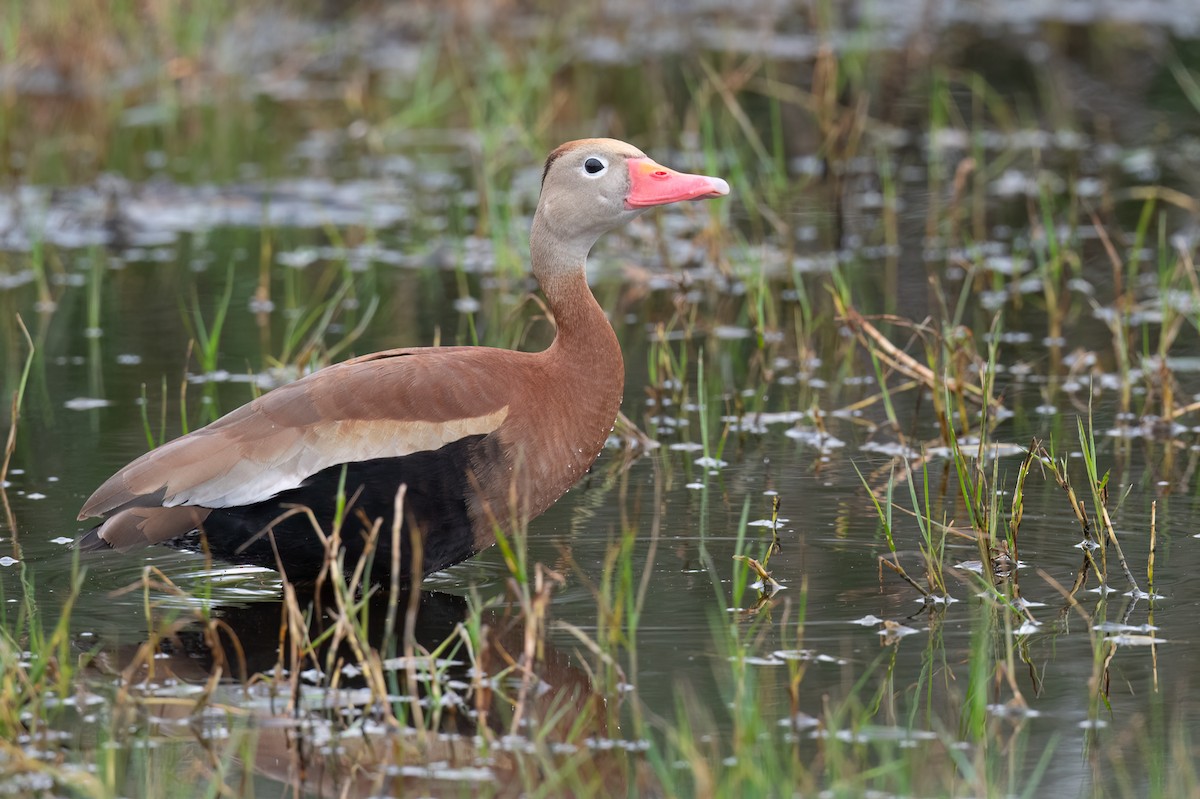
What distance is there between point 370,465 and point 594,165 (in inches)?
46.1

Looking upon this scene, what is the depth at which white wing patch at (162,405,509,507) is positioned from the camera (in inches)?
194

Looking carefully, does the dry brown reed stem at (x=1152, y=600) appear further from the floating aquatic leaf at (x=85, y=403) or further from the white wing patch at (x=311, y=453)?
the floating aquatic leaf at (x=85, y=403)

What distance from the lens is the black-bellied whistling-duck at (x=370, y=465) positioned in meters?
4.96

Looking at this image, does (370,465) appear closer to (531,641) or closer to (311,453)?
(311,453)

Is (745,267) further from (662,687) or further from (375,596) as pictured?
(662,687)

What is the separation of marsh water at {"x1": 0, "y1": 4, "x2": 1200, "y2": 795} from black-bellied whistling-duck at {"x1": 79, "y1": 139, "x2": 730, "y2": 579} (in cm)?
22

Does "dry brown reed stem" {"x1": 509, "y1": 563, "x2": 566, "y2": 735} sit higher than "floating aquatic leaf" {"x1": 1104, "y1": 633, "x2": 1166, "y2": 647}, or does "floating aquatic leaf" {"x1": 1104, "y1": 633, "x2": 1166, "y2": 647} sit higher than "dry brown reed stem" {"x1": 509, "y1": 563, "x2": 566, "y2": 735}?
"dry brown reed stem" {"x1": 509, "y1": 563, "x2": 566, "y2": 735}

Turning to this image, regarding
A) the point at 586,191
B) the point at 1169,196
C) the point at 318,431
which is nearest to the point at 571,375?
the point at 586,191

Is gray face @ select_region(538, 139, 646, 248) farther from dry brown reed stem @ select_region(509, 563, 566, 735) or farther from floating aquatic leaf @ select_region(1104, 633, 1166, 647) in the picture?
floating aquatic leaf @ select_region(1104, 633, 1166, 647)

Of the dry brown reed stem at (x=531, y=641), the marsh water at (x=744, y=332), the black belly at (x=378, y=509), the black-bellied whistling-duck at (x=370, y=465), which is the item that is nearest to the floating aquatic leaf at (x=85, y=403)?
the marsh water at (x=744, y=332)

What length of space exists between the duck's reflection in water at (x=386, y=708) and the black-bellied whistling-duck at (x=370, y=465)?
0.28m

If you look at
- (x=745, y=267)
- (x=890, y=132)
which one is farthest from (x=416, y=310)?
(x=890, y=132)

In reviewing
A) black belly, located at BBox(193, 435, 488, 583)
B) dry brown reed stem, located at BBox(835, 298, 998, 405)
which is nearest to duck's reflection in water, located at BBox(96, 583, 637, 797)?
black belly, located at BBox(193, 435, 488, 583)

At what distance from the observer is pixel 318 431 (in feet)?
16.4
